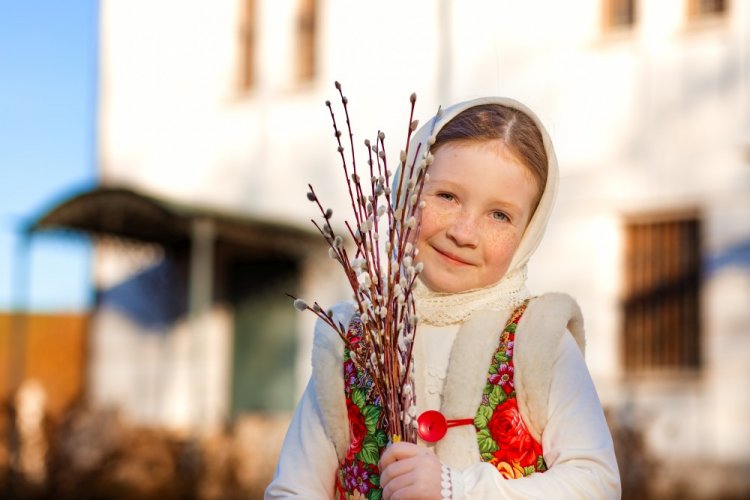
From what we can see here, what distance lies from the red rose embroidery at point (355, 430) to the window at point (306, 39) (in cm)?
1249

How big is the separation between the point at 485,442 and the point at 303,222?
12.0m

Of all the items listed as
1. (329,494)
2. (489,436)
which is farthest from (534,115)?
(329,494)

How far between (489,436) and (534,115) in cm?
61

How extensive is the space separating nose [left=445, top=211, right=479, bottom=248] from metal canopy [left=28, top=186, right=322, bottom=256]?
10626mm

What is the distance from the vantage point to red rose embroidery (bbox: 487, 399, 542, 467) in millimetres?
A: 2328

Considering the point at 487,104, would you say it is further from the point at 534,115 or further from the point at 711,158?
the point at 711,158

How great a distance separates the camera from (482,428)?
92.3 inches

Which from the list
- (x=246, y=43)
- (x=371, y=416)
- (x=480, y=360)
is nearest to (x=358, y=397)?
(x=371, y=416)

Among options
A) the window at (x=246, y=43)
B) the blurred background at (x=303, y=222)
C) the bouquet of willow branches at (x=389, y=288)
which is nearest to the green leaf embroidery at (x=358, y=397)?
the bouquet of willow branches at (x=389, y=288)

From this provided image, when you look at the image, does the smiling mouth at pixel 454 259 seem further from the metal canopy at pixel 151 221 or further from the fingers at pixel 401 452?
the metal canopy at pixel 151 221

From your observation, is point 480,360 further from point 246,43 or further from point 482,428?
point 246,43

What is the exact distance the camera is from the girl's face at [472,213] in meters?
2.44

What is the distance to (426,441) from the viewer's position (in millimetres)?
2318

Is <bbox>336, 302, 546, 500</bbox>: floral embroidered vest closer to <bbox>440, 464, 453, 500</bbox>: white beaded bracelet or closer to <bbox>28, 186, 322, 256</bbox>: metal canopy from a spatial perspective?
<bbox>440, 464, 453, 500</bbox>: white beaded bracelet
